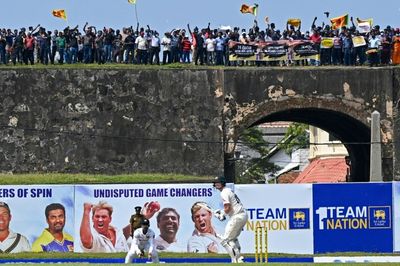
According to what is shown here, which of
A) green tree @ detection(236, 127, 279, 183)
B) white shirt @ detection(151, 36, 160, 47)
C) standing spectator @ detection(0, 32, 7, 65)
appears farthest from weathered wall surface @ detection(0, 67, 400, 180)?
green tree @ detection(236, 127, 279, 183)

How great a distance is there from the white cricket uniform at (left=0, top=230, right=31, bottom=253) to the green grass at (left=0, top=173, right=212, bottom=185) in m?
4.76

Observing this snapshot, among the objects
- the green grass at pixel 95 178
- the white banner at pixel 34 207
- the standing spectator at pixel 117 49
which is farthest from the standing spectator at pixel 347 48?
the white banner at pixel 34 207

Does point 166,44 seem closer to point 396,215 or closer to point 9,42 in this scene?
point 9,42

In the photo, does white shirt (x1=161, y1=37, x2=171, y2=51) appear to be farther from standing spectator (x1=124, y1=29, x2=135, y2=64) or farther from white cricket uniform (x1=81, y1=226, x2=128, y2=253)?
white cricket uniform (x1=81, y1=226, x2=128, y2=253)

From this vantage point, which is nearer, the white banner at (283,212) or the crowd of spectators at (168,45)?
the white banner at (283,212)

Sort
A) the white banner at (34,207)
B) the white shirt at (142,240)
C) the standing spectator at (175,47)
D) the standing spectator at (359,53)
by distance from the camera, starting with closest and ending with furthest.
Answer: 1. the white shirt at (142,240)
2. the white banner at (34,207)
3. the standing spectator at (359,53)
4. the standing spectator at (175,47)

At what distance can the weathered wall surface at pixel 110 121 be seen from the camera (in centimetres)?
4006

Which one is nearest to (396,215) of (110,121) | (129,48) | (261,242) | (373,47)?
(261,242)

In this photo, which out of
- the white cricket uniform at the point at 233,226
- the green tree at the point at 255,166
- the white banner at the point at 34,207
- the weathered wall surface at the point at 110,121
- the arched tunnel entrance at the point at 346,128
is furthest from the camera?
the green tree at the point at 255,166

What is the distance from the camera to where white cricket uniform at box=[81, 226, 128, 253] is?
32469mm

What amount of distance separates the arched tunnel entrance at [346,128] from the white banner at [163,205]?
31.8 feet

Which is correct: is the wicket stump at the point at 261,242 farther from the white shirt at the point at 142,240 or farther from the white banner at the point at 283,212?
the white shirt at the point at 142,240

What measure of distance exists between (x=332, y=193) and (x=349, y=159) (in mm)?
15762

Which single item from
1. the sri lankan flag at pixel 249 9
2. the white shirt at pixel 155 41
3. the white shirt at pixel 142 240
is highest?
the sri lankan flag at pixel 249 9
